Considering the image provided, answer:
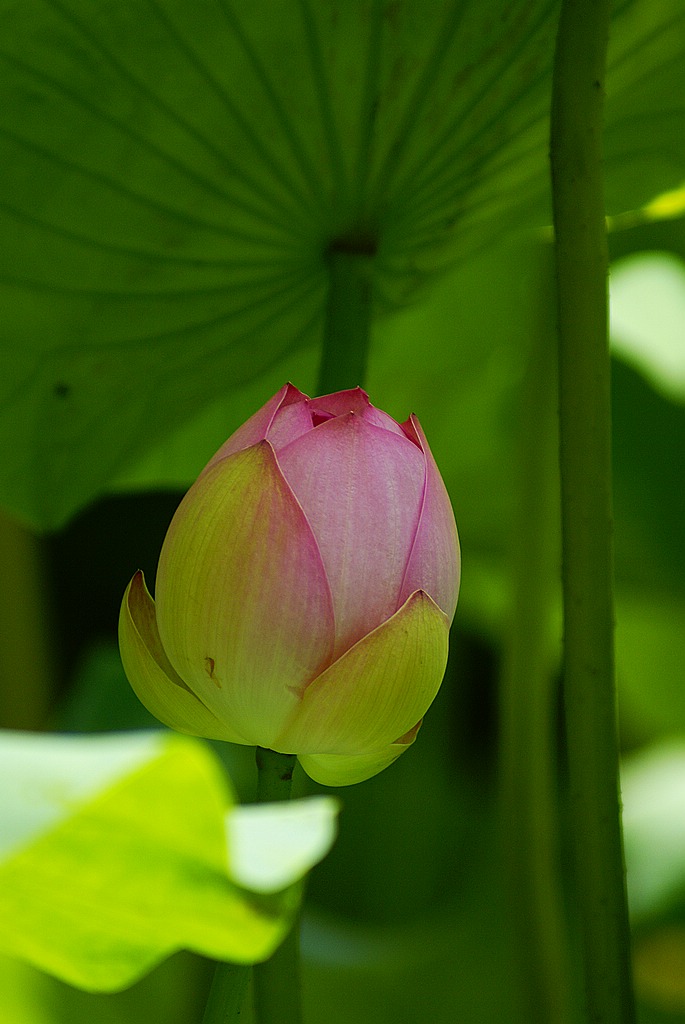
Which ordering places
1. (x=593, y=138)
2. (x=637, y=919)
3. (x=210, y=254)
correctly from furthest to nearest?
(x=637, y=919) < (x=210, y=254) < (x=593, y=138)

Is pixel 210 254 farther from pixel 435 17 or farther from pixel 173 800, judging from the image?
pixel 173 800

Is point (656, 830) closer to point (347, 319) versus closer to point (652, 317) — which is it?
point (652, 317)

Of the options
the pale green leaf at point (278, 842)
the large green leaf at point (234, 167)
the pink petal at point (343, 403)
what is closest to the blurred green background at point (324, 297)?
the large green leaf at point (234, 167)

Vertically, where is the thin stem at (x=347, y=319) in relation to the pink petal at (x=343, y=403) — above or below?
above

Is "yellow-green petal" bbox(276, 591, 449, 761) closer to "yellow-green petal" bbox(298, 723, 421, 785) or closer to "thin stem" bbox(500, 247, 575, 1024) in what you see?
"yellow-green petal" bbox(298, 723, 421, 785)

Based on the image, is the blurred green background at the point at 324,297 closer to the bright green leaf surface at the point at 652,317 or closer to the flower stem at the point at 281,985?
the bright green leaf surface at the point at 652,317

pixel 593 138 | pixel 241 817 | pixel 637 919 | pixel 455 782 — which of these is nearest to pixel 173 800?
pixel 241 817

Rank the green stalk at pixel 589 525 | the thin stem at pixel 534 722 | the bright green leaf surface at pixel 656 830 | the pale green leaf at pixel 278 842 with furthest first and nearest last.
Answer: the bright green leaf surface at pixel 656 830, the thin stem at pixel 534 722, the green stalk at pixel 589 525, the pale green leaf at pixel 278 842

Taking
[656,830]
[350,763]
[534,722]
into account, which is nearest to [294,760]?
[350,763]
